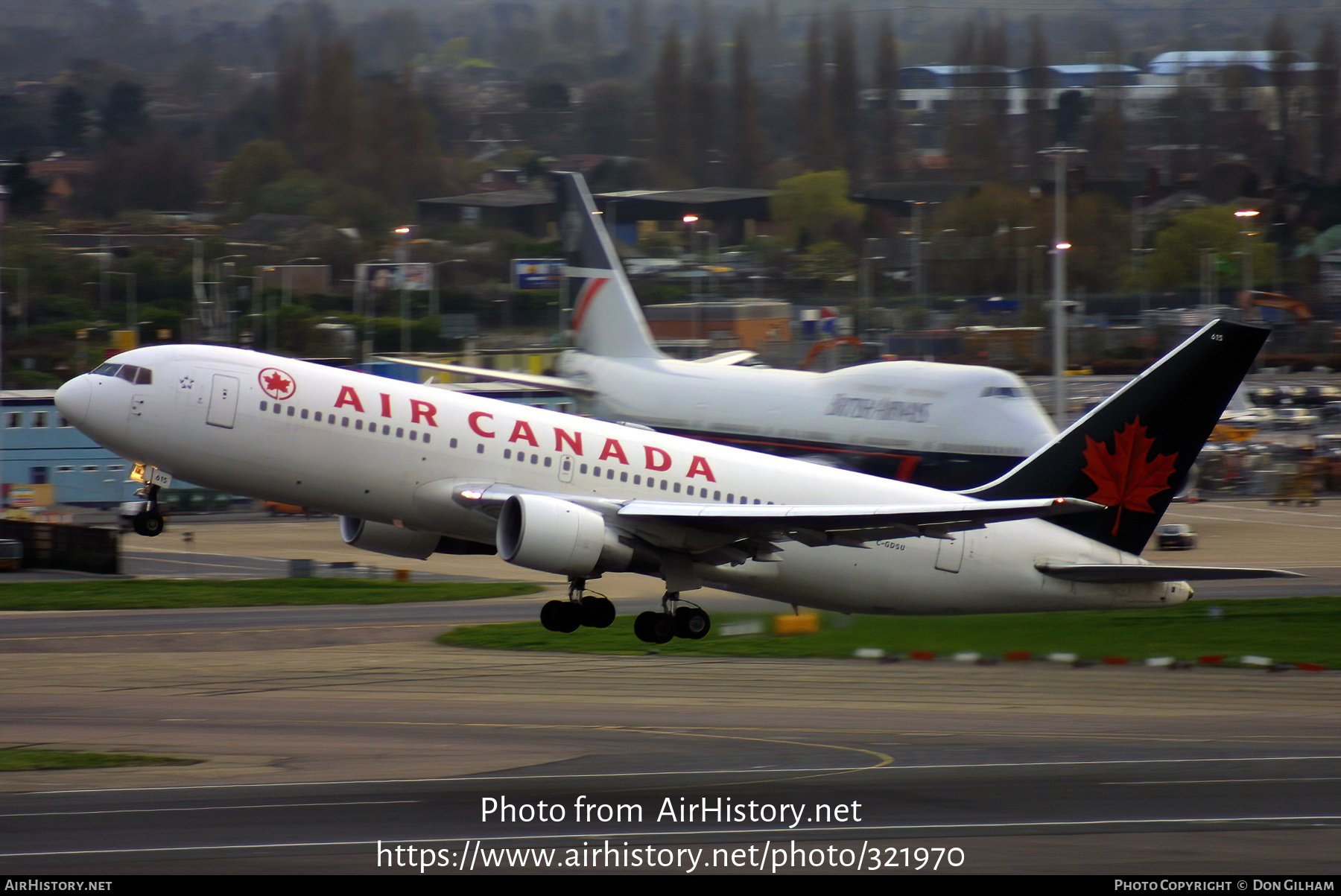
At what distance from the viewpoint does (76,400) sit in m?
29.2

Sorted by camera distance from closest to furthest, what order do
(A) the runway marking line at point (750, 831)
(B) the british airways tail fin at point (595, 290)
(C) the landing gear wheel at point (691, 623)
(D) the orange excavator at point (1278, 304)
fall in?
(A) the runway marking line at point (750, 831)
(C) the landing gear wheel at point (691, 623)
(B) the british airways tail fin at point (595, 290)
(D) the orange excavator at point (1278, 304)

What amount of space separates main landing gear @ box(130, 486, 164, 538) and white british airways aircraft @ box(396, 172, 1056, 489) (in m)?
19.4

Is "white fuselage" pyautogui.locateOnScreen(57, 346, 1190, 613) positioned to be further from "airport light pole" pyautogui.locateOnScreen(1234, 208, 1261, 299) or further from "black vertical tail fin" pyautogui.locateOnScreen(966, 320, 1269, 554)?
"airport light pole" pyautogui.locateOnScreen(1234, 208, 1261, 299)

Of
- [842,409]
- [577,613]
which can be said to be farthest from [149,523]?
[842,409]

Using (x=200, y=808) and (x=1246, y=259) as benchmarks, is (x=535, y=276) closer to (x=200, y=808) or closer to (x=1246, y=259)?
(x=1246, y=259)

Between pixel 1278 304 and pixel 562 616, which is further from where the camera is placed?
pixel 1278 304

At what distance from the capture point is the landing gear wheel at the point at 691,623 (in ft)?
100

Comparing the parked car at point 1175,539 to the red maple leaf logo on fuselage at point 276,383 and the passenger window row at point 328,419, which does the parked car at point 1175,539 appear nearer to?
the passenger window row at point 328,419

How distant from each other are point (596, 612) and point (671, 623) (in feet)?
5.42

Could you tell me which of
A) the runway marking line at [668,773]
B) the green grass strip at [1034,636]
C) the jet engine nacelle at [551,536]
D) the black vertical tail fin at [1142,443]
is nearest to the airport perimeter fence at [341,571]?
the green grass strip at [1034,636]

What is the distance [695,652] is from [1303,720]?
15476mm

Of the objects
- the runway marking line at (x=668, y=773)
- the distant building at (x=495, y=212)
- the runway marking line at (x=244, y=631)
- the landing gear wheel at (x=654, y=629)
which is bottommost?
the runway marking line at (x=244, y=631)

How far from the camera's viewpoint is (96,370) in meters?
30.1

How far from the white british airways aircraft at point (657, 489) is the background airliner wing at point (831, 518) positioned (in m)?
0.06
